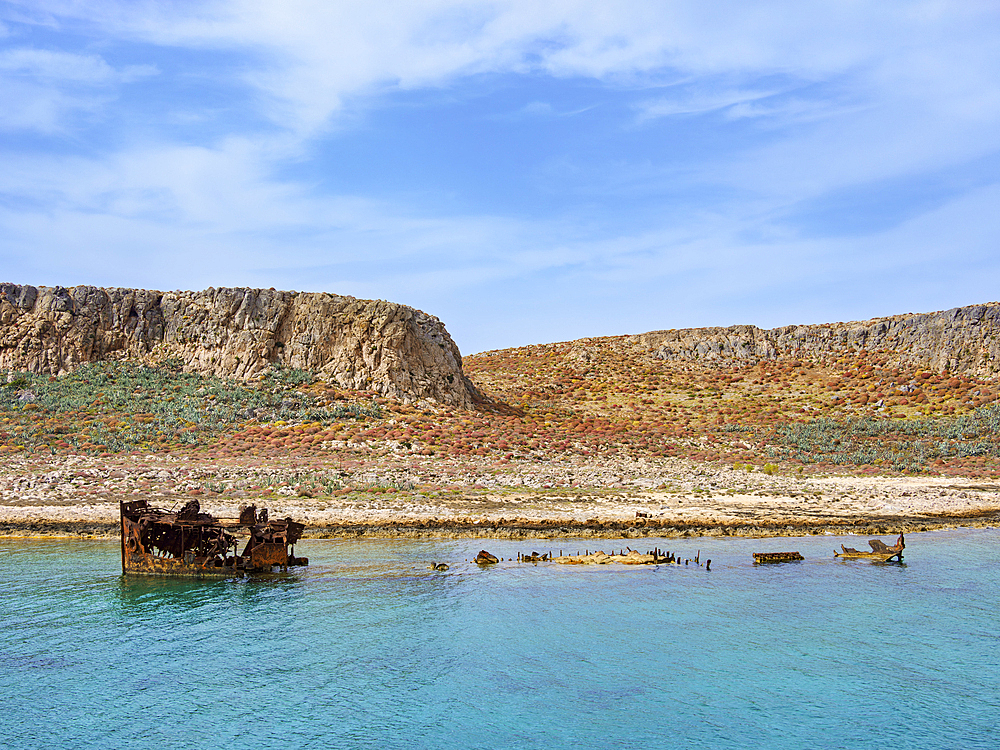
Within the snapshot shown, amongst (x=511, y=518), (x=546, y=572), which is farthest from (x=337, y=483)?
(x=546, y=572)

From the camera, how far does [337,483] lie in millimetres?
38500

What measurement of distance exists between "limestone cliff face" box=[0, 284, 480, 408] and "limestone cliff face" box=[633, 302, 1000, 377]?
3349 centimetres

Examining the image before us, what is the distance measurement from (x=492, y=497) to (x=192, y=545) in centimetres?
1488

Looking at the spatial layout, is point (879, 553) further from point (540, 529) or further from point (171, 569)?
point (171, 569)

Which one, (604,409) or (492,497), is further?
(604,409)

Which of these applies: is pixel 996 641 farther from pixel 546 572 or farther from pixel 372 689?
pixel 372 689

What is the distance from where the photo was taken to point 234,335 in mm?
59969

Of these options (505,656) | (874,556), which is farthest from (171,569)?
(874,556)

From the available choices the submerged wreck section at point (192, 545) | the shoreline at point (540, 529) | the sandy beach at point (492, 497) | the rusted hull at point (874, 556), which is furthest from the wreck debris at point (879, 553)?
the submerged wreck section at point (192, 545)

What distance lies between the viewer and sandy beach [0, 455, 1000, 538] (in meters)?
31.5

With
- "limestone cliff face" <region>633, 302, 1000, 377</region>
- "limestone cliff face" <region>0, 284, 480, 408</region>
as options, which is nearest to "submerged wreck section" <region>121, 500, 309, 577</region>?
"limestone cliff face" <region>0, 284, 480, 408</region>

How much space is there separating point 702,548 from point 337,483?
61.2ft

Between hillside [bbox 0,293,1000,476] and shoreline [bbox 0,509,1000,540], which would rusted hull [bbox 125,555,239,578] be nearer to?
shoreline [bbox 0,509,1000,540]

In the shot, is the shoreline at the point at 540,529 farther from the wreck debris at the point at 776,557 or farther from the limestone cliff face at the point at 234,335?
the limestone cliff face at the point at 234,335
